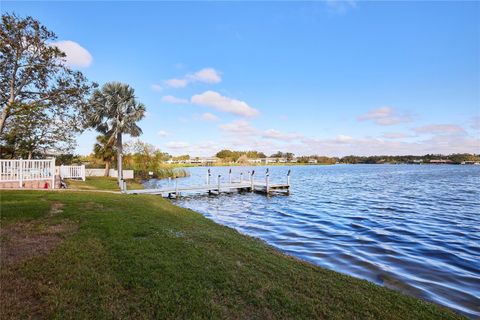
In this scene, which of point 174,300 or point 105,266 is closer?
point 174,300

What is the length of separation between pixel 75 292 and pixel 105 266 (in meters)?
0.97

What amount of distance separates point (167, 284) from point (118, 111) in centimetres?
3155

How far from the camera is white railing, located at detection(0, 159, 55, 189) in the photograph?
14973mm

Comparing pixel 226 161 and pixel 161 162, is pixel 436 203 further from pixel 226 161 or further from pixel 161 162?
pixel 226 161

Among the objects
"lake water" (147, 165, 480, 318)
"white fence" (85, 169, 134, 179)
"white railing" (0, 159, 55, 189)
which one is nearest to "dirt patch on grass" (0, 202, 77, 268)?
"lake water" (147, 165, 480, 318)

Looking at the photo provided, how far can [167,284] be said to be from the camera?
4.24 meters

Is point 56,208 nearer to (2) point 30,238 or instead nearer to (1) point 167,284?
(2) point 30,238

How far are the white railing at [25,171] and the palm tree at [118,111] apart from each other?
48.6 feet

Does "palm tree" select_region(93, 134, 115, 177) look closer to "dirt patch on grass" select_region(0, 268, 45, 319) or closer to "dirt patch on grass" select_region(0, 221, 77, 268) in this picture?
"dirt patch on grass" select_region(0, 221, 77, 268)

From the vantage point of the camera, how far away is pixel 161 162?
48250 mm

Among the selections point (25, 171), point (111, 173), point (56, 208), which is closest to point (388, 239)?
point (56, 208)

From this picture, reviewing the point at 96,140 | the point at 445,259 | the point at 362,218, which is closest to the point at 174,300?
the point at 445,259

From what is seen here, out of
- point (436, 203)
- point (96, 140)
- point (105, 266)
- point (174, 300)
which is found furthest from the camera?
point (96, 140)

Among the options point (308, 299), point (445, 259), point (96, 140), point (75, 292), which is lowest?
point (445, 259)
